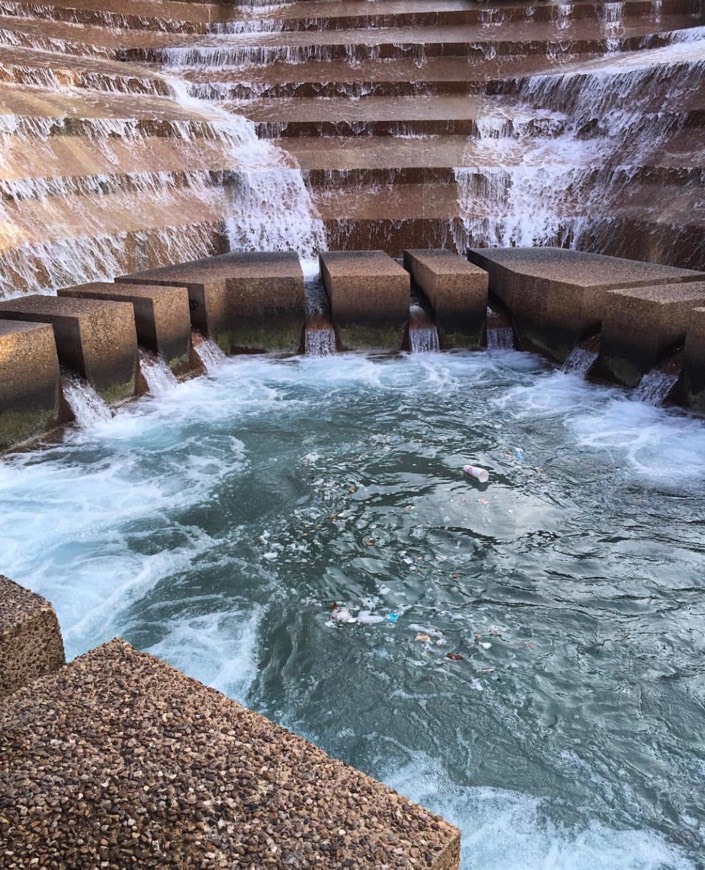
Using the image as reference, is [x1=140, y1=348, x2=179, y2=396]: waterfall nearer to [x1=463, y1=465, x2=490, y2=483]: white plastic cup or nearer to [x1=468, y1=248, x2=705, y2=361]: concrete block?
[x1=463, y1=465, x2=490, y2=483]: white plastic cup

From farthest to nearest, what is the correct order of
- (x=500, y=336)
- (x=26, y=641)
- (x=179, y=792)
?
(x=500, y=336) < (x=26, y=641) < (x=179, y=792)

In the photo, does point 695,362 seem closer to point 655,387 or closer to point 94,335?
point 655,387

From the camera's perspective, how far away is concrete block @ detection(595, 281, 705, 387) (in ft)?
20.4

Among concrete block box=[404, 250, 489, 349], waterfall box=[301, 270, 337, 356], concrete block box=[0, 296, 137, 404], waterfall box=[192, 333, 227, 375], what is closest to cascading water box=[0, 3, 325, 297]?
concrete block box=[0, 296, 137, 404]

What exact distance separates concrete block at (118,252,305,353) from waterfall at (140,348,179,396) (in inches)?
31.9

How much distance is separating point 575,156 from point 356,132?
3234 mm

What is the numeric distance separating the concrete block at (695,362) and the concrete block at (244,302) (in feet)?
12.0

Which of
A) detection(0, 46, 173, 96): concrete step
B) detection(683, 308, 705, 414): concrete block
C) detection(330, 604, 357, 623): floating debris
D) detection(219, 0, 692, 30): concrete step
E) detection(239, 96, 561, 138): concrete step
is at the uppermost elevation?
detection(219, 0, 692, 30): concrete step

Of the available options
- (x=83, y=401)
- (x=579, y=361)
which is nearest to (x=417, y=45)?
(x=579, y=361)

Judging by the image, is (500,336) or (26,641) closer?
(26,641)

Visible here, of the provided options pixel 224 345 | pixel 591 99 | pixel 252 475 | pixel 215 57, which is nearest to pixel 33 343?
pixel 252 475

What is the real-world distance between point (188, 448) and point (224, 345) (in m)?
2.43

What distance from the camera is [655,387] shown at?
6375 millimetres

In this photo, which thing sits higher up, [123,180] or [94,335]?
[123,180]
